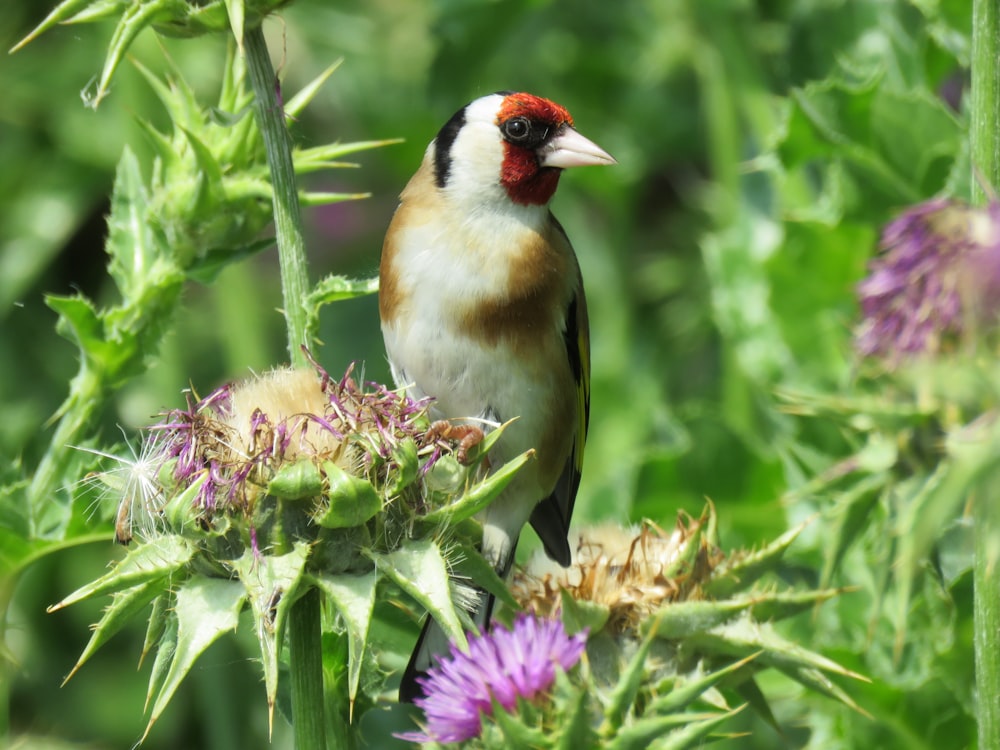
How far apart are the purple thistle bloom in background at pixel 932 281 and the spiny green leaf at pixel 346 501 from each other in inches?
34.1

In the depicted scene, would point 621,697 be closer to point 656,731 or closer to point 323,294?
point 656,731

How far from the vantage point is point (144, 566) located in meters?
2.31

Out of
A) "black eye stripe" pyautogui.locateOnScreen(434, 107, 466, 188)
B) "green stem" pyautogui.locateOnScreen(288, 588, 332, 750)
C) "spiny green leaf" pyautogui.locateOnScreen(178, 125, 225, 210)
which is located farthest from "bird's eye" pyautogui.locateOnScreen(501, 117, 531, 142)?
"green stem" pyautogui.locateOnScreen(288, 588, 332, 750)

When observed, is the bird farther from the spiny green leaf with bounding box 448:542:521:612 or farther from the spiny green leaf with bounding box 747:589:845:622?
the spiny green leaf with bounding box 448:542:521:612

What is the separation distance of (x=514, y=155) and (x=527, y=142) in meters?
0.05

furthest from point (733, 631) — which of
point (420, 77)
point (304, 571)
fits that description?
point (420, 77)

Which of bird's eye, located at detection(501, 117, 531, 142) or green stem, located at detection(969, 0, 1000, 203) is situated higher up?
green stem, located at detection(969, 0, 1000, 203)

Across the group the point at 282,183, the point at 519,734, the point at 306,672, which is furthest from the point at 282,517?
the point at 282,183

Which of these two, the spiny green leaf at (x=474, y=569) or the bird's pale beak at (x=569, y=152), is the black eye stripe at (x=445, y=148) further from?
the spiny green leaf at (x=474, y=569)

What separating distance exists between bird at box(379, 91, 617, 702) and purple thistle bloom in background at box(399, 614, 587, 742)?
0.83 metres

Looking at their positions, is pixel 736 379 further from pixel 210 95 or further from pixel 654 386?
pixel 210 95

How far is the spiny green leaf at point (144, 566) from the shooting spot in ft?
7.33

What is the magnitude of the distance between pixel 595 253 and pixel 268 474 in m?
4.16

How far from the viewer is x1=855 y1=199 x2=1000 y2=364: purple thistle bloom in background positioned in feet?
6.19
